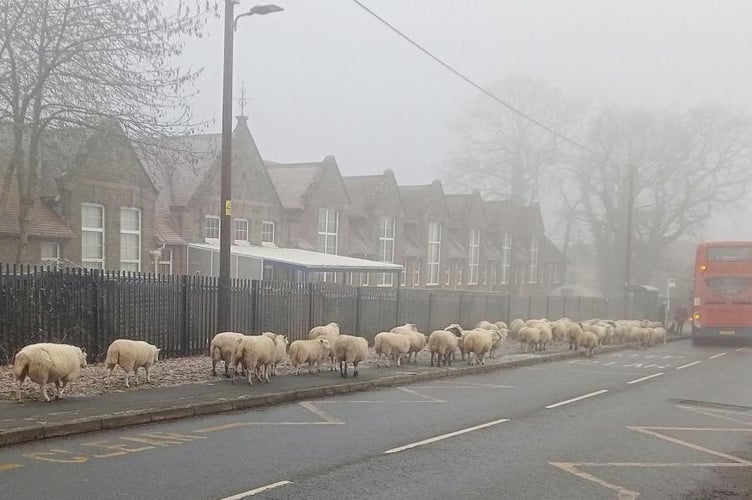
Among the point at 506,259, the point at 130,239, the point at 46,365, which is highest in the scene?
the point at 130,239

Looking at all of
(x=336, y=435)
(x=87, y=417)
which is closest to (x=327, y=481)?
(x=336, y=435)

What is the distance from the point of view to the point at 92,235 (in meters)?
28.1

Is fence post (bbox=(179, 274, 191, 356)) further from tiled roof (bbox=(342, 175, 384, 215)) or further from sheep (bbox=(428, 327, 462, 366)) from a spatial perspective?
tiled roof (bbox=(342, 175, 384, 215))

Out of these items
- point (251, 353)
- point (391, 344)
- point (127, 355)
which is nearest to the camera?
point (127, 355)

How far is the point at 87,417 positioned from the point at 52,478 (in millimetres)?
2540

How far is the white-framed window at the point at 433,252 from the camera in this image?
2068 inches

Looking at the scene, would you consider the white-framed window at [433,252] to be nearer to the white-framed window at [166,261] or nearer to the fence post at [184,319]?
the white-framed window at [166,261]

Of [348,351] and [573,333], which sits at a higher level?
[348,351]

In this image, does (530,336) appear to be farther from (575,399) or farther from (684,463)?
(684,463)

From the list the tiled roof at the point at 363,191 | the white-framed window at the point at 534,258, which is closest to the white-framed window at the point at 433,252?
the tiled roof at the point at 363,191

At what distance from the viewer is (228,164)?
14.7 meters

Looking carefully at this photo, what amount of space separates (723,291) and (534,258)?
39.0m

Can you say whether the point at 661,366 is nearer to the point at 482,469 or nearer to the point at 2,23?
the point at 482,469

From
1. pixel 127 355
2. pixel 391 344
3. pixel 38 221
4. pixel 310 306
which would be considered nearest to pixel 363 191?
pixel 38 221
